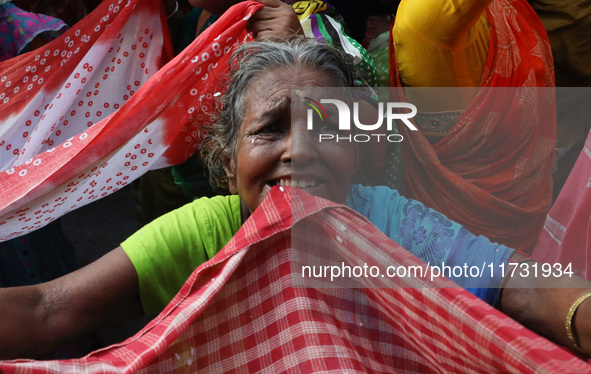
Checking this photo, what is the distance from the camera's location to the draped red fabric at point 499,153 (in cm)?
232

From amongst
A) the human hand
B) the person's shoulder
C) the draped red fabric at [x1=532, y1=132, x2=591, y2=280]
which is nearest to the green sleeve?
the person's shoulder

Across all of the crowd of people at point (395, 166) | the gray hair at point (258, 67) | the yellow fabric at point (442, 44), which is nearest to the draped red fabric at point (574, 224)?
the crowd of people at point (395, 166)

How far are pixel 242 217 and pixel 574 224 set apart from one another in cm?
99

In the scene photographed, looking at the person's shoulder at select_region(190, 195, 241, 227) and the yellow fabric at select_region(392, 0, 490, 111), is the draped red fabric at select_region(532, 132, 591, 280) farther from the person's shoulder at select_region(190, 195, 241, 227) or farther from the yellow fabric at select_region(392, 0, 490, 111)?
the person's shoulder at select_region(190, 195, 241, 227)

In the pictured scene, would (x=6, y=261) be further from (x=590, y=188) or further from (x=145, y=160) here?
(x=590, y=188)

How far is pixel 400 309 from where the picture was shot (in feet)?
4.22

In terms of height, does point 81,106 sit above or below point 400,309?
above

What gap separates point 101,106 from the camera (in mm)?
2496

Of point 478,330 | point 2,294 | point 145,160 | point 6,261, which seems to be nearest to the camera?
point 478,330

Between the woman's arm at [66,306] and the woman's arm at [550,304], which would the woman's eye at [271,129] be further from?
the woman's arm at [550,304]

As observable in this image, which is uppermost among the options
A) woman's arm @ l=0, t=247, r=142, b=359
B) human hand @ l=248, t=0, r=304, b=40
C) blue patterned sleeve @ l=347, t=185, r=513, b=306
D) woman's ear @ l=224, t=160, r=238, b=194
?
human hand @ l=248, t=0, r=304, b=40

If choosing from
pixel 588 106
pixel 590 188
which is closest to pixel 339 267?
pixel 590 188

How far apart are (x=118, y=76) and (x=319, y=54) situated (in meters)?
1.05

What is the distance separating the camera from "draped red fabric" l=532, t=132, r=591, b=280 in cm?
166
